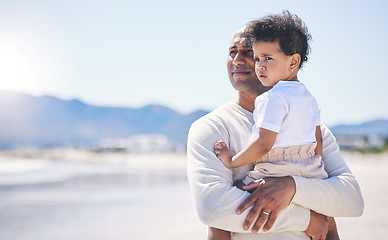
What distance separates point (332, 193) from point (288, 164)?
0.80 feet

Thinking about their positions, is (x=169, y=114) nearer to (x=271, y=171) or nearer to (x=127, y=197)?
(x=127, y=197)

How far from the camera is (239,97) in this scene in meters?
2.25

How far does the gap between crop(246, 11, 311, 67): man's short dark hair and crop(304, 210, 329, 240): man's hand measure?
0.75 meters

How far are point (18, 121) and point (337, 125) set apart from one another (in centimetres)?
10573

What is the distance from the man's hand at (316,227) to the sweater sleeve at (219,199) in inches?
1.3

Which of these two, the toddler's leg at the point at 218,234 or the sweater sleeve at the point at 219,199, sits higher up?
the sweater sleeve at the point at 219,199

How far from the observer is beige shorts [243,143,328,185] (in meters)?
1.82

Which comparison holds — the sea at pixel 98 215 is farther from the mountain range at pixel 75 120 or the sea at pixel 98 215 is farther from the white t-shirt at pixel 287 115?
the mountain range at pixel 75 120

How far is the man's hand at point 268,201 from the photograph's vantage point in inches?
67.8

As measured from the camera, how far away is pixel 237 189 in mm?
1773

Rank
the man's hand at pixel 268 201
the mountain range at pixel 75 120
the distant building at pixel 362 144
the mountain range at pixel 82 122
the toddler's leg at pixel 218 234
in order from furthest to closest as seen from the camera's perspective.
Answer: the mountain range at pixel 75 120
the mountain range at pixel 82 122
the distant building at pixel 362 144
the toddler's leg at pixel 218 234
the man's hand at pixel 268 201

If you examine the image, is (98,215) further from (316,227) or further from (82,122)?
(82,122)

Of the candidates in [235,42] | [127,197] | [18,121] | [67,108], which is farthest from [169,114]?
[235,42]

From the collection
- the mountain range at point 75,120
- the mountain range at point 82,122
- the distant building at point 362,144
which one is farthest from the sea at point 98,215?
the mountain range at point 75,120
